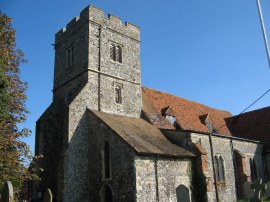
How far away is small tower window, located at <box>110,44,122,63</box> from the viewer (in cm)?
2469

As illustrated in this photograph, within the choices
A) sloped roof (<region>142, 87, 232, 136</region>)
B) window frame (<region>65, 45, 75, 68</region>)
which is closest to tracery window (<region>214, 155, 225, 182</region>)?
sloped roof (<region>142, 87, 232, 136</region>)

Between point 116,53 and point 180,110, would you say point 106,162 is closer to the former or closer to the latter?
point 116,53

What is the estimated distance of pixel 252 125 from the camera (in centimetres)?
3416

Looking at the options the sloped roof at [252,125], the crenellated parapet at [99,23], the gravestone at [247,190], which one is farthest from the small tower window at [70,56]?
the sloped roof at [252,125]

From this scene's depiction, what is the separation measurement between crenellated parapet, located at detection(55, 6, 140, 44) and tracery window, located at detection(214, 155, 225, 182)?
1215 centimetres

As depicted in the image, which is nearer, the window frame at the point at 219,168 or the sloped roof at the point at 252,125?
the window frame at the point at 219,168

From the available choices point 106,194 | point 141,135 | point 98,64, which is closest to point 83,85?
point 98,64

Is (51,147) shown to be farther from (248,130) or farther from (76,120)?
(248,130)

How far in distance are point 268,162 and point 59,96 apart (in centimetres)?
2047

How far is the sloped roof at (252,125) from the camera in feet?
107

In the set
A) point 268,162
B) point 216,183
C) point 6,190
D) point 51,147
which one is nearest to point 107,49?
point 51,147

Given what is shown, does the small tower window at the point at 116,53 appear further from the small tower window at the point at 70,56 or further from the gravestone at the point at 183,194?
the gravestone at the point at 183,194

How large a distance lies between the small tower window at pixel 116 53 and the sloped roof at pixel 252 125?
1682 cm

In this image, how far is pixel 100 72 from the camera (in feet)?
75.5
